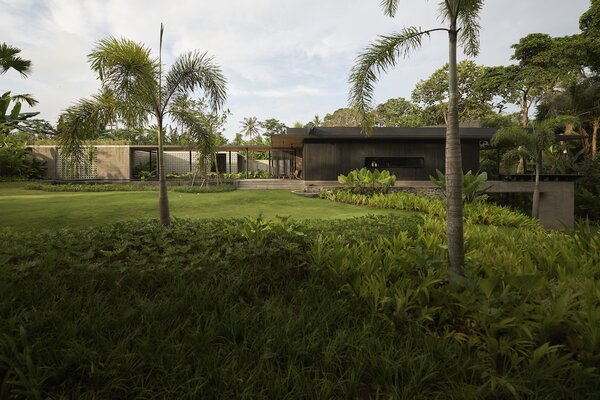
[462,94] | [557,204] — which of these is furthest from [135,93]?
[462,94]

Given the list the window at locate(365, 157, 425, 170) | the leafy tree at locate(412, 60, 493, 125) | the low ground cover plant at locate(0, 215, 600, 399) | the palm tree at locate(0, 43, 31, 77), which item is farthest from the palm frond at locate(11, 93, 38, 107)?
the leafy tree at locate(412, 60, 493, 125)

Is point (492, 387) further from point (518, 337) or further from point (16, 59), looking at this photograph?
point (16, 59)

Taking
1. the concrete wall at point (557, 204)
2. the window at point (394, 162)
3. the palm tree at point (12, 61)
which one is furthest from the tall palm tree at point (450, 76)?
the window at point (394, 162)

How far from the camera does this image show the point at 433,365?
92.7 inches

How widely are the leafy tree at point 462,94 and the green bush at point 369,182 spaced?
19.0 m

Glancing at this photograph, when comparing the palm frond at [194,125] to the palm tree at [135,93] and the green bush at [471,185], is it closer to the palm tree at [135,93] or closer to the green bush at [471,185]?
the palm tree at [135,93]

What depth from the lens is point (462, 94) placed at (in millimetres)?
30891

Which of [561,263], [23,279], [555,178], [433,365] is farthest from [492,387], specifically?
[555,178]

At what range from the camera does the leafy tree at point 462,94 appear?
97.6 feet

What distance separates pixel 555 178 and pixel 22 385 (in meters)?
19.0

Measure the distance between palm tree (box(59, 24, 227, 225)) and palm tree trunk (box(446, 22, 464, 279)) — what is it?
17.4ft

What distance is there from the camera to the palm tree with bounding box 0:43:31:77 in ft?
26.5

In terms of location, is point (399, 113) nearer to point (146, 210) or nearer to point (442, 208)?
point (442, 208)

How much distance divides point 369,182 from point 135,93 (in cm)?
1096
